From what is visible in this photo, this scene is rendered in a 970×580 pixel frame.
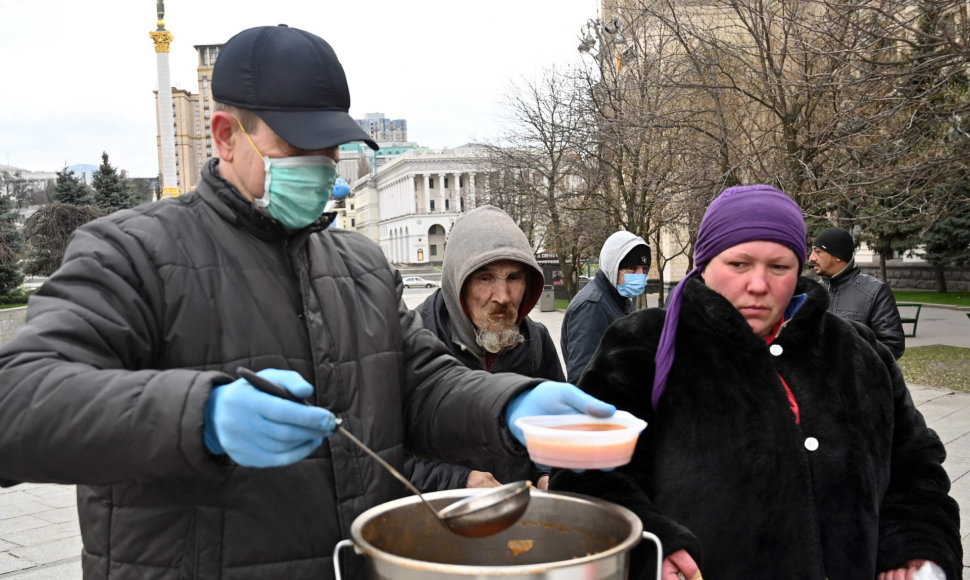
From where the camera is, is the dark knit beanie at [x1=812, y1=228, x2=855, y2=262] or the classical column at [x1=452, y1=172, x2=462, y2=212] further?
the classical column at [x1=452, y1=172, x2=462, y2=212]

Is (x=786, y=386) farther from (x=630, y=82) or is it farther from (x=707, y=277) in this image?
(x=630, y=82)

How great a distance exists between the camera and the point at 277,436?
1.51 meters

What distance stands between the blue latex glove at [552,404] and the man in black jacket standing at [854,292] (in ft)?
18.9

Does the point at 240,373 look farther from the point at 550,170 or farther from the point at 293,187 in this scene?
the point at 550,170

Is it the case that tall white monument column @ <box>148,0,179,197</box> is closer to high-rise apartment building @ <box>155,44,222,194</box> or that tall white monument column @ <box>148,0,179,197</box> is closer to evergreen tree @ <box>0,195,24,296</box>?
evergreen tree @ <box>0,195,24,296</box>

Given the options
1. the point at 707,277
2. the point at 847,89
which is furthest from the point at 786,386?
the point at 847,89

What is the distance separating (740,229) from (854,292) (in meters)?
5.21

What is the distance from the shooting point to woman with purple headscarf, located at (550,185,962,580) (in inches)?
98.5

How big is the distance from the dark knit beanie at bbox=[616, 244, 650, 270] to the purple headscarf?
388 centimetres

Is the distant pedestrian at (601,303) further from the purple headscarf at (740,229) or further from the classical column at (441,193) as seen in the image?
the classical column at (441,193)

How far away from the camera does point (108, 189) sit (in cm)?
4594

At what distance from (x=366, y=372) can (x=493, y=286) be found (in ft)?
6.38

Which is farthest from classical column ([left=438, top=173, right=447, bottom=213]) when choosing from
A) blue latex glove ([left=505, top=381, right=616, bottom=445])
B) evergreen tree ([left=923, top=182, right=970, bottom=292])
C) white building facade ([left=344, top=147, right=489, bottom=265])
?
blue latex glove ([left=505, top=381, right=616, bottom=445])

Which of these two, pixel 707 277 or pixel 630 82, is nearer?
pixel 707 277
